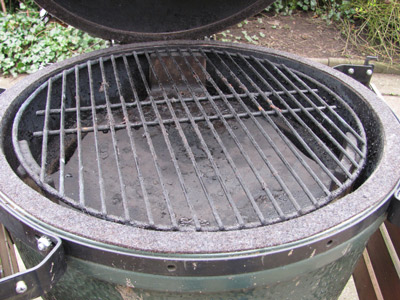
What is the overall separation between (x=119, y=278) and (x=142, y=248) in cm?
11

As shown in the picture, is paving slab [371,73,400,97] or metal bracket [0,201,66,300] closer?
metal bracket [0,201,66,300]

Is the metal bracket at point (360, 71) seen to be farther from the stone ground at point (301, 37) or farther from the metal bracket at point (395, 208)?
the stone ground at point (301, 37)

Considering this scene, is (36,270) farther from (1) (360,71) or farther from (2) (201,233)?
(1) (360,71)

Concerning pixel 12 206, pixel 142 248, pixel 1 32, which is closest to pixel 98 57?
pixel 12 206

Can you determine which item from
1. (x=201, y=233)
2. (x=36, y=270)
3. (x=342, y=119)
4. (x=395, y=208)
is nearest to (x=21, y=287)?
(x=36, y=270)

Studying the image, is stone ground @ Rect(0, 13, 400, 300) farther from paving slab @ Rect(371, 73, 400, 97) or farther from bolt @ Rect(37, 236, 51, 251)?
bolt @ Rect(37, 236, 51, 251)

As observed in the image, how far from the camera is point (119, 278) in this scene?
99cm

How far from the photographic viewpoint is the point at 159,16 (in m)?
2.09

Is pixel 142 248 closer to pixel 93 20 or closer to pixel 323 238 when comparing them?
pixel 323 238

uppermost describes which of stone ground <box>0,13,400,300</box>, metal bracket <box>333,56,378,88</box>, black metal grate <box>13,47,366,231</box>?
metal bracket <box>333,56,378,88</box>

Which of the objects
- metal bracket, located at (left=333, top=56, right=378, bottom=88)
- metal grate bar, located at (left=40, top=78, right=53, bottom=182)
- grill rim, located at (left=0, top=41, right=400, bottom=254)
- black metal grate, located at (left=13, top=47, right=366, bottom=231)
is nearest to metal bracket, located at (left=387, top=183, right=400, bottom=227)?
grill rim, located at (left=0, top=41, right=400, bottom=254)

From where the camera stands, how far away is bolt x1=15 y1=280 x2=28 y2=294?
0.90 meters

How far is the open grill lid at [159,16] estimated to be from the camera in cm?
194

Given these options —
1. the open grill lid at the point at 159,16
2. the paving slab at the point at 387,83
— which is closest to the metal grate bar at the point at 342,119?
the open grill lid at the point at 159,16
